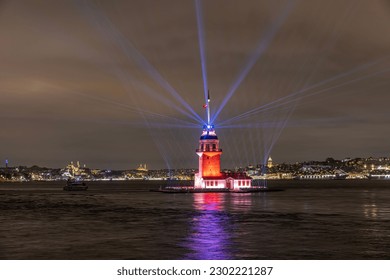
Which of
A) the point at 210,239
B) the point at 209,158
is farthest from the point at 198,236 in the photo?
the point at 209,158

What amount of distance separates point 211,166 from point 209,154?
2.58 m

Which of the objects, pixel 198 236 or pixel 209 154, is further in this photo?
pixel 209 154

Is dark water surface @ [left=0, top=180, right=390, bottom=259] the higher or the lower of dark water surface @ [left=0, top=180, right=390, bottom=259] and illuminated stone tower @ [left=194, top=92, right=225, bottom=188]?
the lower

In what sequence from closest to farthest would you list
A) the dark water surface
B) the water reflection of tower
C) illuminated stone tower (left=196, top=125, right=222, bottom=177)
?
the water reflection of tower, the dark water surface, illuminated stone tower (left=196, top=125, right=222, bottom=177)

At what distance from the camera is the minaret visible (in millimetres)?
98625

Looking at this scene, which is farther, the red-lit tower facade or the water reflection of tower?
the red-lit tower facade

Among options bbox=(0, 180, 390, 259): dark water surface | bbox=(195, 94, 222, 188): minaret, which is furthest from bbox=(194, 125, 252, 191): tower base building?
bbox=(0, 180, 390, 259): dark water surface

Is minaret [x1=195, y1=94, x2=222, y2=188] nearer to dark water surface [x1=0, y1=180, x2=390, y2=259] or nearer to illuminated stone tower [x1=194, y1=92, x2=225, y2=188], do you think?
illuminated stone tower [x1=194, y1=92, x2=225, y2=188]

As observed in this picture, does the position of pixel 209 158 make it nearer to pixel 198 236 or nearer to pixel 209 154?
pixel 209 154

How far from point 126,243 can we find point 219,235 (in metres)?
6.37

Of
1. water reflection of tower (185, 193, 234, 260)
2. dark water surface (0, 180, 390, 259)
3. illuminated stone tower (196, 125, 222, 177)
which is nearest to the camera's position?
water reflection of tower (185, 193, 234, 260)

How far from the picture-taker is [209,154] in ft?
323
